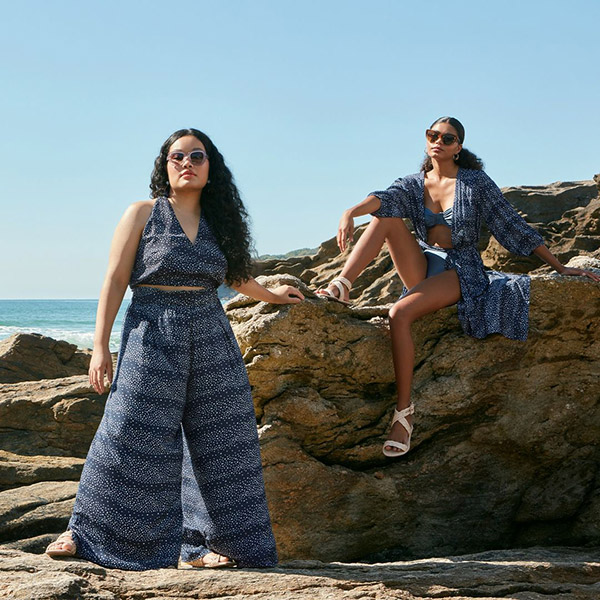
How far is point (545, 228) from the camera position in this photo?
1442cm

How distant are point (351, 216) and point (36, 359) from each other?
387 inches

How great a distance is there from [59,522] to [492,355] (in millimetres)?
3800

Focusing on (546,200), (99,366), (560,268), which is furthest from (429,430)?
(546,200)

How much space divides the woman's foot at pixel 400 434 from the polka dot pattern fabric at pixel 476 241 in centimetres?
84

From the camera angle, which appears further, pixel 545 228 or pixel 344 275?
pixel 545 228

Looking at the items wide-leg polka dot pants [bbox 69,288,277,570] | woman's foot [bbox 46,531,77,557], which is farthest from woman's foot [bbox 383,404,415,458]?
woman's foot [bbox 46,531,77,557]

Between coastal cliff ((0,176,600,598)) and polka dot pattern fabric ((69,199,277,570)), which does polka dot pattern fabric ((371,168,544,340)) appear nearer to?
coastal cliff ((0,176,600,598))

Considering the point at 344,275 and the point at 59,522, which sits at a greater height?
the point at 344,275

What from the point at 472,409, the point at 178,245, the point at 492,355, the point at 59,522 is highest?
the point at 178,245

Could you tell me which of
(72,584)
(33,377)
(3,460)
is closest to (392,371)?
(72,584)

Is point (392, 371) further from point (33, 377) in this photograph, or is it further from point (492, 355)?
point (33, 377)

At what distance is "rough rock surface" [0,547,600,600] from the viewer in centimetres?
383

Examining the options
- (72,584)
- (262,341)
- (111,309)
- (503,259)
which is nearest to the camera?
(72,584)

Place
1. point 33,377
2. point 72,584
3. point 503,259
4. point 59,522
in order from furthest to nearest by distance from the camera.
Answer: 1. point 33,377
2. point 503,259
3. point 59,522
4. point 72,584
